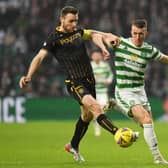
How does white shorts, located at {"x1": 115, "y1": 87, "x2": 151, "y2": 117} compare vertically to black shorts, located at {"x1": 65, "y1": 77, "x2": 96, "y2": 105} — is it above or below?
below

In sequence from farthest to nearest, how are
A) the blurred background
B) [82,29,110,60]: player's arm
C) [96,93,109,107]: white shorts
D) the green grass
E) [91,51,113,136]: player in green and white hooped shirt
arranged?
the blurred background
[91,51,113,136]: player in green and white hooped shirt
[96,93,109,107]: white shorts
the green grass
[82,29,110,60]: player's arm

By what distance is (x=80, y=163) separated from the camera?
11.6 m

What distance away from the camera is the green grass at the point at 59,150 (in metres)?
11.5

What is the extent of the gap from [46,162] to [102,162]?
2.82 ft

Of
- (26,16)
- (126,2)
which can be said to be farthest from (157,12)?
(26,16)

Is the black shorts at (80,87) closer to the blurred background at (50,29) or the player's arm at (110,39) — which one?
the player's arm at (110,39)

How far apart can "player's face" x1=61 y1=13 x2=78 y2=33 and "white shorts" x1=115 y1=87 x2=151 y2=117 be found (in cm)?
119

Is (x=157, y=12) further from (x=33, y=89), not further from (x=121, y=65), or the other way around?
(x=121, y=65)

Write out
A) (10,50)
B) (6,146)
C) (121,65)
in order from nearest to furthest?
(121,65) < (6,146) < (10,50)

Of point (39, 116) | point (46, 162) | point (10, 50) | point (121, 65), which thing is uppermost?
point (121, 65)

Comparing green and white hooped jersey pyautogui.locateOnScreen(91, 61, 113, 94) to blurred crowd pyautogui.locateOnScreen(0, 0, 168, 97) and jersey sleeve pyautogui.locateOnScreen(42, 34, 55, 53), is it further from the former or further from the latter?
jersey sleeve pyautogui.locateOnScreen(42, 34, 55, 53)

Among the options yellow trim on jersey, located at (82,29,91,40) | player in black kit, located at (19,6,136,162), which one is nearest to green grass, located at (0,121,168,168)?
player in black kit, located at (19,6,136,162)

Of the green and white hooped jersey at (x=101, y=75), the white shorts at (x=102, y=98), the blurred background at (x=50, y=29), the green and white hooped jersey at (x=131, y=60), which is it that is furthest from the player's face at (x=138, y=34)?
the blurred background at (x=50, y=29)

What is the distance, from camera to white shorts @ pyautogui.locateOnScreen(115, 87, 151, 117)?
11492mm
